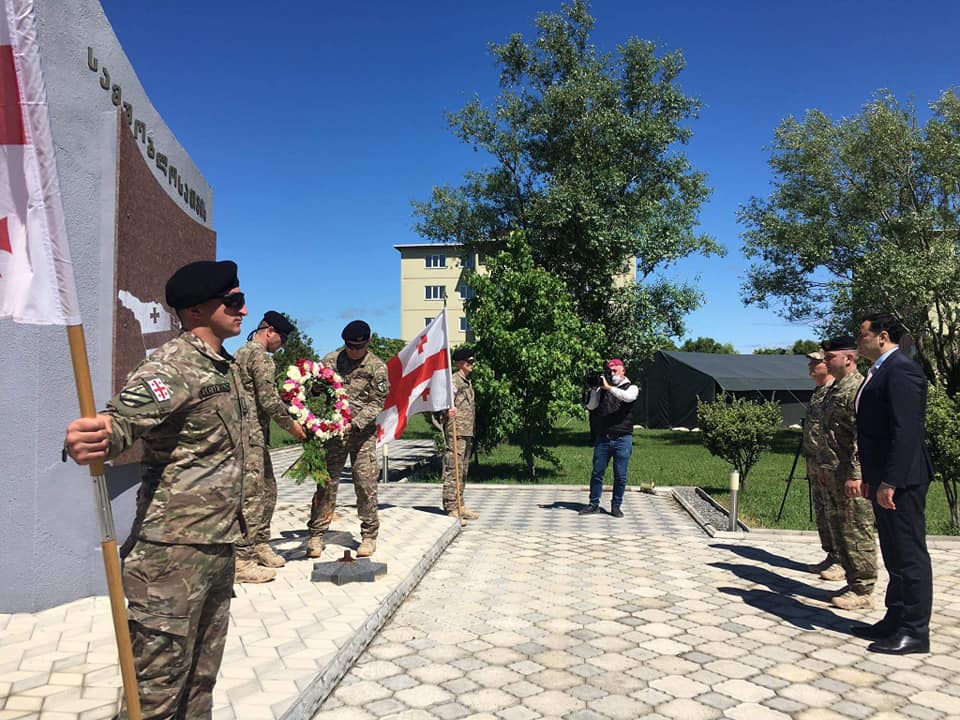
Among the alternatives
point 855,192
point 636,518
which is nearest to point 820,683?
point 636,518

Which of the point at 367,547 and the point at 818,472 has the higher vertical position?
the point at 818,472

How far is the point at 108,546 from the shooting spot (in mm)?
2449

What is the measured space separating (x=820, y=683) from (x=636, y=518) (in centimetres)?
571

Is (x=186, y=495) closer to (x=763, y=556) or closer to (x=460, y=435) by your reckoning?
(x=763, y=556)

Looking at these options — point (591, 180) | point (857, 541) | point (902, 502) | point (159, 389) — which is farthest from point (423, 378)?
point (591, 180)

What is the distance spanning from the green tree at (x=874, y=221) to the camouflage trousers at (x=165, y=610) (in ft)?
62.4

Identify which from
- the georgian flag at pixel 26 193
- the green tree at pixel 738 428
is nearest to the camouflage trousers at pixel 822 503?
the green tree at pixel 738 428

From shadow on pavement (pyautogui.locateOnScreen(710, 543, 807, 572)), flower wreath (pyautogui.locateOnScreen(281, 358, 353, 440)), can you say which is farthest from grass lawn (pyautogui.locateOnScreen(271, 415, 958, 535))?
flower wreath (pyautogui.locateOnScreen(281, 358, 353, 440))

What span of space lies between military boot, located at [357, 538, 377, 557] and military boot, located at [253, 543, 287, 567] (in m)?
0.71

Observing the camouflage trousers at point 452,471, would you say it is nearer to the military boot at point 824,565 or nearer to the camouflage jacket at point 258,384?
the camouflage jacket at point 258,384

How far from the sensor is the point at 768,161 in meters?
21.8

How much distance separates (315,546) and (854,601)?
15.3 feet

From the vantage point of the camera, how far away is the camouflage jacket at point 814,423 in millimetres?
6395

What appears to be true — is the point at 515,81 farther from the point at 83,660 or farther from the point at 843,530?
the point at 83,660
